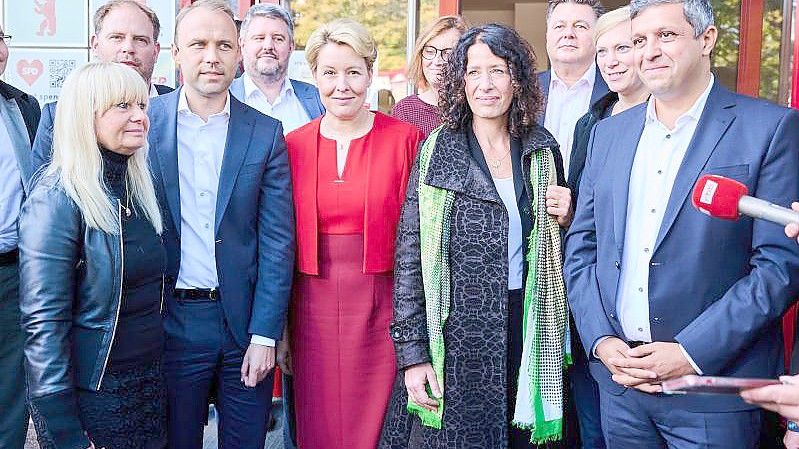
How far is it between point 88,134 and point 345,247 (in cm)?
109

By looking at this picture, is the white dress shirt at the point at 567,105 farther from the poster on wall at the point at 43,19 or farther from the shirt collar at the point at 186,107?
the poster on wall at the point at 43,19

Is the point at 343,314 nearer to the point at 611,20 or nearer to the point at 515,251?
the point at 515,251

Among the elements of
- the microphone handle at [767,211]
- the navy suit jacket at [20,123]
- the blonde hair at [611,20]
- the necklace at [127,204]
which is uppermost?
the blonde hair at [611,20]

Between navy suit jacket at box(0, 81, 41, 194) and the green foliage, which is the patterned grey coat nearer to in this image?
navy suit jacket at box(0, 81, 41, 194)

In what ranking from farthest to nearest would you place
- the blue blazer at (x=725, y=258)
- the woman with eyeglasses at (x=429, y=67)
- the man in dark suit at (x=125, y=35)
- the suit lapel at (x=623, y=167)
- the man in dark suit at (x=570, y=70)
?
the woman with eyeglasses at (x=429, y=67), the man in dark suit at (x=570, y=70), the man in dark suit at (x=125, y=35), the suit lapel at (x=623, y=167), the blue blazer at (x=725, y=258)

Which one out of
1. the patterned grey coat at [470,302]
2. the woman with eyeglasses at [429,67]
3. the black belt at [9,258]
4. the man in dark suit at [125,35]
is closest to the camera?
the patterned grey coat at [470,302]

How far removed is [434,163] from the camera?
10.1ft

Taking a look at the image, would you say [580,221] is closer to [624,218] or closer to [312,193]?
[624,218]

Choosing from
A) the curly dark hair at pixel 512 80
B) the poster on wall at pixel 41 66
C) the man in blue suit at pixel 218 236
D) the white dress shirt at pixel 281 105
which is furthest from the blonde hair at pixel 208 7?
the poster on wall at pixel 41 66

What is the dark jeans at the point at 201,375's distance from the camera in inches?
125

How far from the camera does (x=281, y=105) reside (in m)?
4.74

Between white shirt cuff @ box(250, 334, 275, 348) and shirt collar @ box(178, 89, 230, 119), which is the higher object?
shirt collar @ box(178, 89, 230, 119)

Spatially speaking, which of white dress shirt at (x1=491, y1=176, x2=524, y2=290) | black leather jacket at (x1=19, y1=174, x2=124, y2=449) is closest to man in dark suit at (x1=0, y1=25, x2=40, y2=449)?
black leather jacket at (x1=19, y1=174, x2=124, y2=449)

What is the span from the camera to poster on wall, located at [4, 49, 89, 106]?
20.5ft
